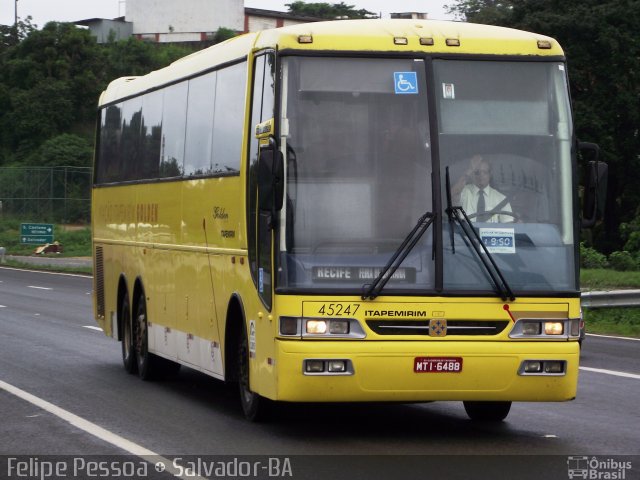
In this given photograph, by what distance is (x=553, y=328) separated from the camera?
1091 cm

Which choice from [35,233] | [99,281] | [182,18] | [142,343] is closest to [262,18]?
[182,18]

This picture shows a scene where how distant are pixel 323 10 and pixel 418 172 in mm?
116478

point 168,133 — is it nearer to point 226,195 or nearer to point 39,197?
point 226,195

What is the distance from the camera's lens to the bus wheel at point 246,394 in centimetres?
1193

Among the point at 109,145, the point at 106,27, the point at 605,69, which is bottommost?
the point at 109,145

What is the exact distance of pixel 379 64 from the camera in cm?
1116

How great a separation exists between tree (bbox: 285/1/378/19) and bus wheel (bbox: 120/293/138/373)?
105 meters

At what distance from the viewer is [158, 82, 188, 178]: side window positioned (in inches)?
583

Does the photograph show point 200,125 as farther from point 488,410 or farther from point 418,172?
point 488,410

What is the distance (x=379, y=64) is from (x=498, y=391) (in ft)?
8.47

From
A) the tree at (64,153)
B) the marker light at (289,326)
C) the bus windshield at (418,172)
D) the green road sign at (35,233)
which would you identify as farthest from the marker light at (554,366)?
the tree at (64,153)

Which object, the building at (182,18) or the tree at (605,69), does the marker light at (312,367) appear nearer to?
the tree at (605,69)

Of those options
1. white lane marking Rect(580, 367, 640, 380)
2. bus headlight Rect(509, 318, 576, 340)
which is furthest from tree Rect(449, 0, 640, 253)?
bus headlight Rect(509, 318, 576, 340)

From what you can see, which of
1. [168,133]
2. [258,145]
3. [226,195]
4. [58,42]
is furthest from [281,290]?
[58,42]
